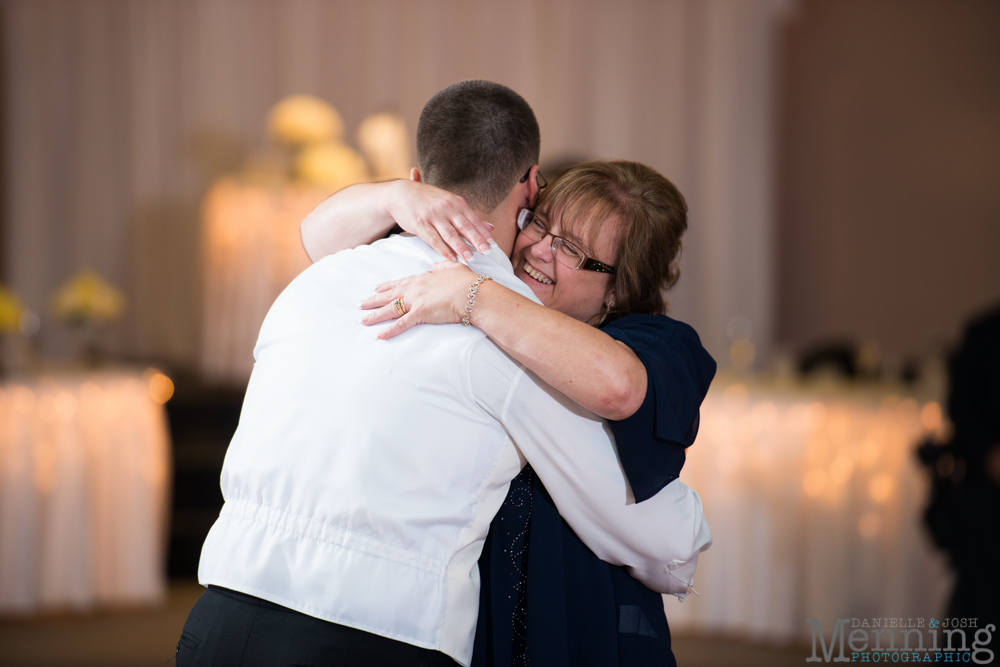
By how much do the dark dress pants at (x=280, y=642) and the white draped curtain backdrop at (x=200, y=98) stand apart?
5276 mm

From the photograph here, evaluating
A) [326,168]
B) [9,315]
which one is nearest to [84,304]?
[9,315]

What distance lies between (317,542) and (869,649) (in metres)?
2.82

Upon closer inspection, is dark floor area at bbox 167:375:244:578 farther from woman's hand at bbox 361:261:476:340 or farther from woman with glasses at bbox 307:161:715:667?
woman's hand at bbox 361:261:476:340

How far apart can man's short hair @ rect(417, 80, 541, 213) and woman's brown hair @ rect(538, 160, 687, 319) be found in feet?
0.46

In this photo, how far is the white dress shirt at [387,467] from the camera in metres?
1.00

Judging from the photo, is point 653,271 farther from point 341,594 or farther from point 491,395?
point 341,594

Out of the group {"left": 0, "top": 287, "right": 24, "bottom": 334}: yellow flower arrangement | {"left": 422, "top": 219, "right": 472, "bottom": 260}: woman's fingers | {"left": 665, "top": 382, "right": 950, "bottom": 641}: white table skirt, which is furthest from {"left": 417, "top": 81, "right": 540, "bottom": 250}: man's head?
{"left": 0, "top": 287, "right": 24, "bottom": 334}: yellow flower arrangement

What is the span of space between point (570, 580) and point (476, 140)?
0.68 meters

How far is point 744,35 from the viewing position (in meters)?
5.91

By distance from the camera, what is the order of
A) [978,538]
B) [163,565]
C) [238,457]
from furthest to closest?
[163,565] → [978,538] → [238,457]

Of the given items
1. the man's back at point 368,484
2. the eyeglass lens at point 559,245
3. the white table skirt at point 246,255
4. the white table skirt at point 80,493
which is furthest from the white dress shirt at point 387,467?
the white table skirt at point 246,255

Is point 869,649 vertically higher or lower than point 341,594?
lower

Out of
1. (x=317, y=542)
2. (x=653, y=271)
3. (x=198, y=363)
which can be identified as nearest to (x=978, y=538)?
(x=653, y=271)

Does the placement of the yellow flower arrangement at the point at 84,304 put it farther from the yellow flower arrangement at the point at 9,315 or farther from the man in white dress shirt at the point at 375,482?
the man in white dress shirt at the point at 375,482
